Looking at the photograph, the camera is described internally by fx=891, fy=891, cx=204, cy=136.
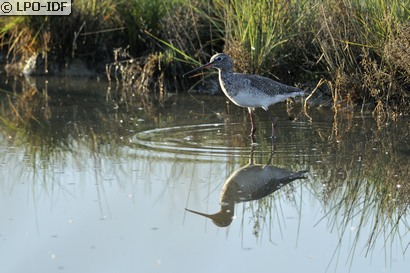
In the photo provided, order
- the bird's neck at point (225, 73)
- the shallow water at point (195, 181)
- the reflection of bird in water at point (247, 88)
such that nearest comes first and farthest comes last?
the shallow water at point (195, 181) → the reflection of bird in water at point (247, 88) → the bird's neck at point (225, 73)

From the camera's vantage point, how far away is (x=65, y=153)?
8.38 m

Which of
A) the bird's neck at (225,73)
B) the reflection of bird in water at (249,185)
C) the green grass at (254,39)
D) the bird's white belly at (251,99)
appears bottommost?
the reflection of bird in water at (249,185)

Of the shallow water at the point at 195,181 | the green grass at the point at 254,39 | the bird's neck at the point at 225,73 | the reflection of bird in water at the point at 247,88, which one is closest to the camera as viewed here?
the shallow water at the point at 195,181

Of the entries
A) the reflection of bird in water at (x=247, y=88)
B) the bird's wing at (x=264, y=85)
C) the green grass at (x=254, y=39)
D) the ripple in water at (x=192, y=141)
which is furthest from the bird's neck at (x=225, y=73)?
the green grass at (x=254, y=39)

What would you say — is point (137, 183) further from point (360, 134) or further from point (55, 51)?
point (55, 51)

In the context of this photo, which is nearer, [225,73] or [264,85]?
[264,85]

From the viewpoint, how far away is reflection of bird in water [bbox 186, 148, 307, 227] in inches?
259

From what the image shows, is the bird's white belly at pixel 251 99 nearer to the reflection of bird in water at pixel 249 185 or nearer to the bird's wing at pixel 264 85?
the bird's wing at pixel 264 85

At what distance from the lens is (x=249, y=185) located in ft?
23.9

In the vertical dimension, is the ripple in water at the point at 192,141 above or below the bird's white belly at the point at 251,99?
below

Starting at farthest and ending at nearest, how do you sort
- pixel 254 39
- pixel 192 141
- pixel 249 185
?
pixel 254 39
pixel 192 141
pixel 249 185

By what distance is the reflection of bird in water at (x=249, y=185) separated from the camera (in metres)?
6.59

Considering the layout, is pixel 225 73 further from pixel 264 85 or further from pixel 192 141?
pixel 192 141

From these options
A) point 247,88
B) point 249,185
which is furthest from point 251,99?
point 249,185
